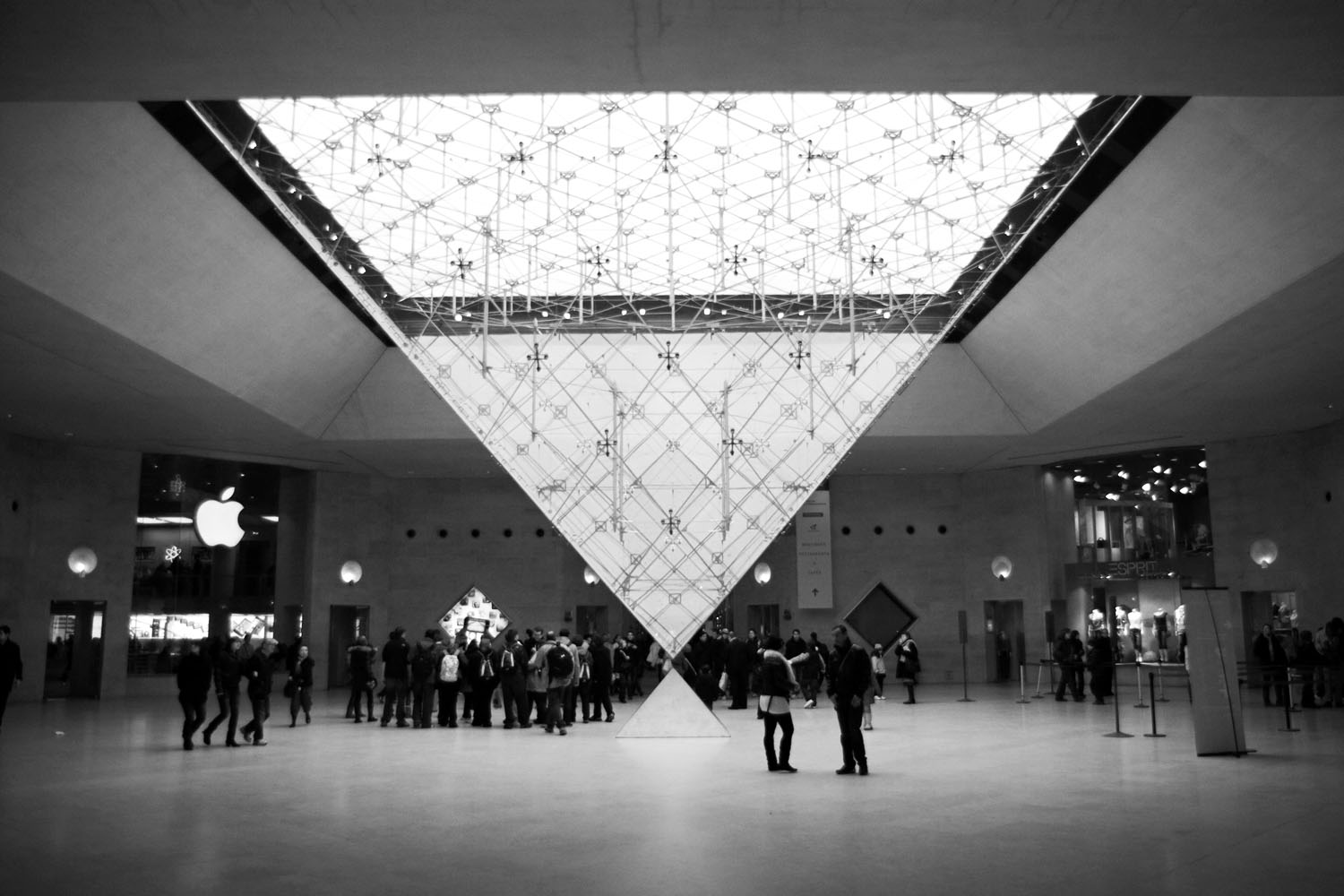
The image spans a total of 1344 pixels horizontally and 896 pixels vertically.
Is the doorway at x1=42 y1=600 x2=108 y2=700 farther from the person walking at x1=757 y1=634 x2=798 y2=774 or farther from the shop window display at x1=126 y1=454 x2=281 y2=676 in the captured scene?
the person walking at x1=757 y1=634 x2=798 y2=774

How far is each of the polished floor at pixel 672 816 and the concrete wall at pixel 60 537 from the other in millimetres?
7831

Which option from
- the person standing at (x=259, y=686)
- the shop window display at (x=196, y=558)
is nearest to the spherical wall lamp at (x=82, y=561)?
the shop window display at (x=196, y=558)

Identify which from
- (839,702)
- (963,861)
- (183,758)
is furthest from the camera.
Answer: (183,758)

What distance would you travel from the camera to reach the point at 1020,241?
1281 cm

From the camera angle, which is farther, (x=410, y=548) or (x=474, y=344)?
(x=410, y=548)

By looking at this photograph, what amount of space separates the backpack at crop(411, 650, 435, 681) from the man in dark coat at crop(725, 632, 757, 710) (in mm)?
4902

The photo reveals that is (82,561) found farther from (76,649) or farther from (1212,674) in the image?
(1212,674)

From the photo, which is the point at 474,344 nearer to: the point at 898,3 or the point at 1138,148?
the point at 1138,148

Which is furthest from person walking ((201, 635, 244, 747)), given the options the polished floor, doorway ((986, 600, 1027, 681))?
doorway ((986, 600, 1027, 681))

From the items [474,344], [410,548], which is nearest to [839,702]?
[474,344]

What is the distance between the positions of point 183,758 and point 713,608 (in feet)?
18.9

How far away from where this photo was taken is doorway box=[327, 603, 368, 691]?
75.6ft

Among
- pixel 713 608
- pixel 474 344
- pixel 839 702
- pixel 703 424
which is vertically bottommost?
pixel 839 702

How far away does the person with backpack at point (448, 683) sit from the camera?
1345 centimetres
